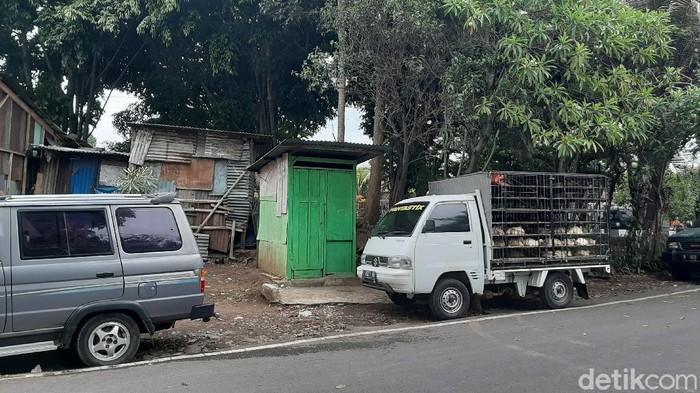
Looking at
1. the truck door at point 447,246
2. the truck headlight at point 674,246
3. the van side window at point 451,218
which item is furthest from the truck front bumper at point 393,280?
the truck headlight at point 674,246

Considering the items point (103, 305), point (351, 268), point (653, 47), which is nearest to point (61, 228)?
point (103, 305)

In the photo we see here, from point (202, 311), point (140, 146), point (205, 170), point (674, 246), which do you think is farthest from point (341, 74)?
point (674, 246)

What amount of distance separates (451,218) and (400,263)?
4.08 feet

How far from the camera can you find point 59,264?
5449mm

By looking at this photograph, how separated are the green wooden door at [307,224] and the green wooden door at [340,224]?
0.15 metres

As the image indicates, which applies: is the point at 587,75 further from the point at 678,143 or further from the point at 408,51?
the point at 408,51

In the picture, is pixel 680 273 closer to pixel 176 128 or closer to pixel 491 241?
pixel 491 241

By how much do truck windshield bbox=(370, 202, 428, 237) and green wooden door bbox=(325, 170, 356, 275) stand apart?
201cm

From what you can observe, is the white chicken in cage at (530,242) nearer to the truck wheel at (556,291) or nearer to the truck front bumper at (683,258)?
the truck wheel at (556,291)

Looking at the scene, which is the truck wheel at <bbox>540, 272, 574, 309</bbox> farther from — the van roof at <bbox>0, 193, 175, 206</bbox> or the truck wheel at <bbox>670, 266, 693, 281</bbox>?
the van roof at <bbox>0, 193, 175, 206</bbox>

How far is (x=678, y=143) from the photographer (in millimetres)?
11078

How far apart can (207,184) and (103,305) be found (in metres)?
9.60

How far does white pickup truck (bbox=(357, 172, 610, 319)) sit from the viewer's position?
808cm

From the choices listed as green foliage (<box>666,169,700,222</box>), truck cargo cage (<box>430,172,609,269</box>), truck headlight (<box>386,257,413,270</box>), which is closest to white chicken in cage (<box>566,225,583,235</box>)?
truck cargo cage (<box>430,172,609,269</box>)
